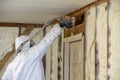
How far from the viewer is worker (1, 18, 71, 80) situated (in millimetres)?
3355

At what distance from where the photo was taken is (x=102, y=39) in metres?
3.27

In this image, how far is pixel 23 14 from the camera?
193 inches

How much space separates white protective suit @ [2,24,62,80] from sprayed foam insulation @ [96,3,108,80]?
0.49 m

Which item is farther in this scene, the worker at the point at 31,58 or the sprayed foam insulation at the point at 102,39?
the worker at the point at 31,58

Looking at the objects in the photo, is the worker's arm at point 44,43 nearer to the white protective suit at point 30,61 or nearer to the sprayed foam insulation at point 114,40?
the white protective suit at point 30,61

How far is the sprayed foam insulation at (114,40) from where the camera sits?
299 centimetres

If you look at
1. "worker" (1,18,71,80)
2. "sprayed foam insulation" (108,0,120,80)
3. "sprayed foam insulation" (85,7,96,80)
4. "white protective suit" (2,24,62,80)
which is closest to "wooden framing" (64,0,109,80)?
"sprayed foam insulation" (85,7,96,80)

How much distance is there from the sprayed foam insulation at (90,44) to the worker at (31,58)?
1.11 ft

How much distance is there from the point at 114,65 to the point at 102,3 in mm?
783

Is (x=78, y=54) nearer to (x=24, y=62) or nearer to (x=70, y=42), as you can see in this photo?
(x=70, y=42)

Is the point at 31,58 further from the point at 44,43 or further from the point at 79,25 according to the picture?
the point at 79,25

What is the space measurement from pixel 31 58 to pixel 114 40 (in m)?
1.04

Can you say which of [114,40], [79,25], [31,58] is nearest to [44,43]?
[31,58]

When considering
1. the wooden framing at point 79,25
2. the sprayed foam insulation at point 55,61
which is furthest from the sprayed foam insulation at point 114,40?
the sprayed foam insulation at point 55,61
